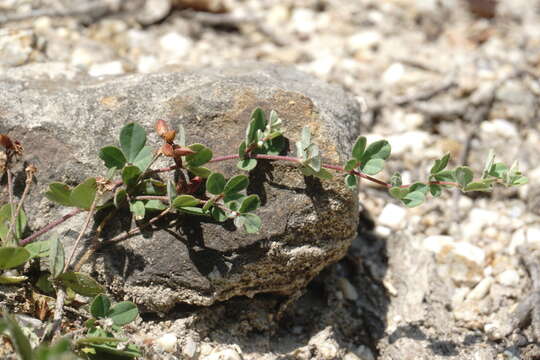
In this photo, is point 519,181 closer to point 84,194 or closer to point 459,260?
point 459,260

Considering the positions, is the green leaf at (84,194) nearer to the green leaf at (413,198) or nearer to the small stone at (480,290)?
the green leaf at (413,198)

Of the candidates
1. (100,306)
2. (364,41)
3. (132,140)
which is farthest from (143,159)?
(364,41)

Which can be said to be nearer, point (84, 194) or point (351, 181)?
point (84, 194)

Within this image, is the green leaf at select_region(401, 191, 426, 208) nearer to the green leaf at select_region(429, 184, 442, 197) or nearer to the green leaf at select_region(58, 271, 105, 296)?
the green leaf at select_region(429, 184, 442, 197)

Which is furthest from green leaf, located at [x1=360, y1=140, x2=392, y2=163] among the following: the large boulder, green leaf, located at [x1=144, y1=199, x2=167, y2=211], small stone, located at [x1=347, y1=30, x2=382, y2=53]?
small stone, located at [x1=347, y1=30, x2=382, y2=53]

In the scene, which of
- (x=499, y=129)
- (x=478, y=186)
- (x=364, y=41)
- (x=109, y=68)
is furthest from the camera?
(x=364, y=41)

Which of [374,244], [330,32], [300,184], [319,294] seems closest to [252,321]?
[319,294]
